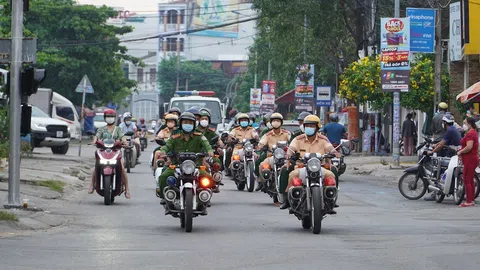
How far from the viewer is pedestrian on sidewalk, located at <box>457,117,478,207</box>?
2086cm

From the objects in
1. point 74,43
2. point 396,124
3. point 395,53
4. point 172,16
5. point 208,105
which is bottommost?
point 396,124

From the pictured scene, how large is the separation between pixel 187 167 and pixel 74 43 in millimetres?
59315

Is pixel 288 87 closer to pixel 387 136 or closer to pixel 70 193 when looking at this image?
pixel 387 136

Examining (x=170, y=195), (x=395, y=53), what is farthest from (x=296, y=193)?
(x=395, y=53)

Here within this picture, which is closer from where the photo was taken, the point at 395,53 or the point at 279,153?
the point at 279,153

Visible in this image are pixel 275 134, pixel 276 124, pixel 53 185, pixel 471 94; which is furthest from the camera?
pixel 471 94

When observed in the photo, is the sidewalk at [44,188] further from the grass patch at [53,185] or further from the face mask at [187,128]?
the face mask at [187,128]

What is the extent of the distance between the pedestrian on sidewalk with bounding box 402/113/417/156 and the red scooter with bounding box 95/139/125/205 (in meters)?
23.2

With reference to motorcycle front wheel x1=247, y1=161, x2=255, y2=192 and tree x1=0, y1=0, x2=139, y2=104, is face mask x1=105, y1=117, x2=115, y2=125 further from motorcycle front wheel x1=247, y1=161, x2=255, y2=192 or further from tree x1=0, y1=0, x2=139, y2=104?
tree x1=0, y1=0, x2=139, y2=104

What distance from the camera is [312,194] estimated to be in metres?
15.0

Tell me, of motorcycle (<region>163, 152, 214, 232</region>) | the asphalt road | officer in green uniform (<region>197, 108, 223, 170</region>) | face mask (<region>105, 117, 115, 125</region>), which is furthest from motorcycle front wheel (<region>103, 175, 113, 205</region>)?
motorcycle (<region>163, 152, 214, 232</region>)

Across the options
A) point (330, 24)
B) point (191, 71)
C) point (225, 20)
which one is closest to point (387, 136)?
point (330, 24)

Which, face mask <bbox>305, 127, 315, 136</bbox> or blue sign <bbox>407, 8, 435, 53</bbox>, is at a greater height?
blue sign <bbox>407, 8, 435, 53</bbox>

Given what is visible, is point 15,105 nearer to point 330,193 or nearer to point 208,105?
point 330,193
